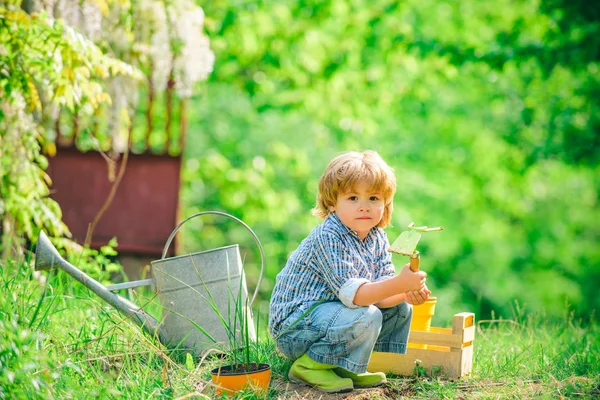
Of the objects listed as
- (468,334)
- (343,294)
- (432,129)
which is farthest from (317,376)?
(432,129)

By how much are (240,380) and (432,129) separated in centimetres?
881

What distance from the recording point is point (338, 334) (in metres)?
2.49

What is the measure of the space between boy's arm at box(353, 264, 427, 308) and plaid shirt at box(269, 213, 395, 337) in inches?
1.7

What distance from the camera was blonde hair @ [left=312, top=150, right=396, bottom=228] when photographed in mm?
2564

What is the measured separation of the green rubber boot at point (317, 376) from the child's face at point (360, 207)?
57cm

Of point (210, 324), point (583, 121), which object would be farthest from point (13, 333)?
point (583, 121)

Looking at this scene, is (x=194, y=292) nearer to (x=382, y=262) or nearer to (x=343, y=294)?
(x=343, y=294)

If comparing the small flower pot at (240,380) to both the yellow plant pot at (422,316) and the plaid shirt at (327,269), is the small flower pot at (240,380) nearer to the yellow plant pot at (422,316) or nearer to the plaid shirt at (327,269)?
the plaid shirt at (327,269)

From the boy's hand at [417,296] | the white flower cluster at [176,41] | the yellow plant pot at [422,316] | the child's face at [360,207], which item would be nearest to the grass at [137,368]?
the yellow plant pot at [422,316]

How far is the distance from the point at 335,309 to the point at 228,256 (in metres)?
0.60

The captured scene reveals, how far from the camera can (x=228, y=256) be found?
9.50 ft

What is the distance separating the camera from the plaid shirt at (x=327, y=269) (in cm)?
253

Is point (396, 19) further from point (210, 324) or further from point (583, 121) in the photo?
point (210, 324)

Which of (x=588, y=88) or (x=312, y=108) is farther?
(x=312, y=108)
